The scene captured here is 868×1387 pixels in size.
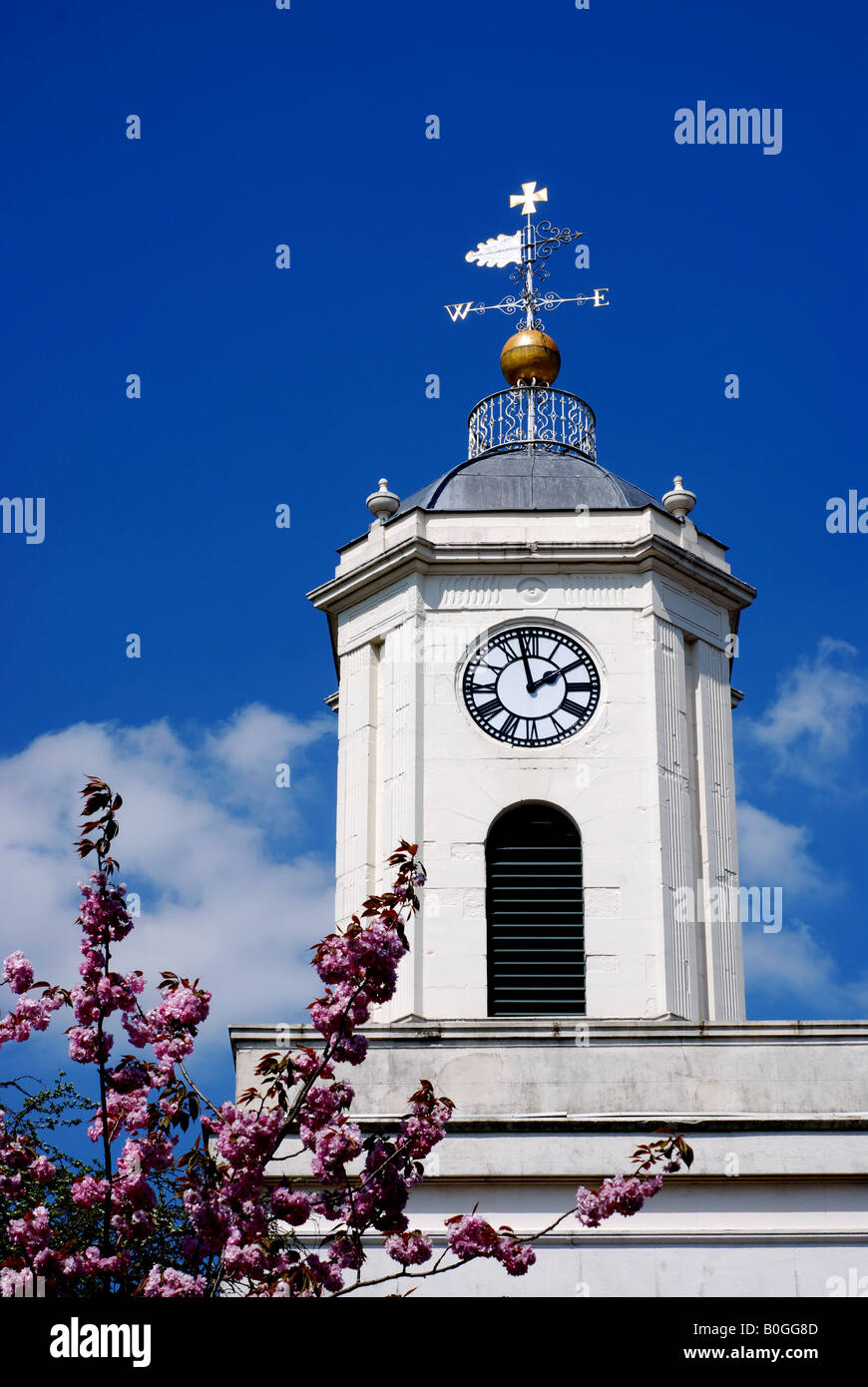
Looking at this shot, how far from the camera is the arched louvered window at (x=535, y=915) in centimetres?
2645

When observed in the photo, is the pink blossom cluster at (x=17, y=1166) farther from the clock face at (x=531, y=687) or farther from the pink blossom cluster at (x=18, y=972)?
the clock face at (x=531, y=687)

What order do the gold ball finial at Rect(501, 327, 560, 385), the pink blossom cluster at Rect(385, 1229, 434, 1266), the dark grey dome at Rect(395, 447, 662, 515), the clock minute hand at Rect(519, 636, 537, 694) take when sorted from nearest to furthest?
the pink blossom cluster at Rect(385, 1229, 434, 1266)
the clock minute hand at Rect(519, 636, 537, 694)
the dark grey dome at Rect(395, 447, 662, 515)
the gold ball finial at Rect(501, 327, 560, 385)

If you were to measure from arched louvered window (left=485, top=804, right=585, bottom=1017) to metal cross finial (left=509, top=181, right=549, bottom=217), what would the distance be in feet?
33.2

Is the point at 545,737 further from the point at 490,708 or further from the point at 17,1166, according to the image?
the point at 17,1166

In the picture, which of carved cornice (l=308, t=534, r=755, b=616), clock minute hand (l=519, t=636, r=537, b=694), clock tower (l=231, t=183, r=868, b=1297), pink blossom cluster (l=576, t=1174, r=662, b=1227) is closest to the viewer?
pink blossom cluster (l=576, t=1174, r=662, b=1227)

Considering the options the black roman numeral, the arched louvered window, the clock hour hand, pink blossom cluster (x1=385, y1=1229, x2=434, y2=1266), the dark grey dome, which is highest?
the dark grey dome

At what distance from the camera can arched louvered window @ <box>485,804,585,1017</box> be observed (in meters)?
26.5

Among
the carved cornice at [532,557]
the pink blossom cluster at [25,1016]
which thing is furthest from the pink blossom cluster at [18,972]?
the carved cornice at [532,557]

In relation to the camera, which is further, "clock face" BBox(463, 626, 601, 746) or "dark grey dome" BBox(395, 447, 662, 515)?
"dark grey dome" BBox(395, 447, 662, 515)

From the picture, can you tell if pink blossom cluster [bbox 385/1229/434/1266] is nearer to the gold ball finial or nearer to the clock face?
the clock face

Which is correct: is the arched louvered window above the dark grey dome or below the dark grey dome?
below

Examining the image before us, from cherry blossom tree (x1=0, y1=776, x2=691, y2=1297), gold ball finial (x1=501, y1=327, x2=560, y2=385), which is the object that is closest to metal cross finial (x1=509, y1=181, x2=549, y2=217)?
gold ball finial (x1=501, y1=327, x2=560, y2=385)

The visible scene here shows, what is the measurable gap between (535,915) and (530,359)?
9.20 meters

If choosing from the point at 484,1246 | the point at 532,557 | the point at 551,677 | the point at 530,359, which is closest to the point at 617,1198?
the point at 484,1246
